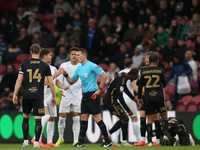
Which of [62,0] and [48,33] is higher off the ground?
[62,0]

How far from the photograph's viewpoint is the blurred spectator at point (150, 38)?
13554 mm

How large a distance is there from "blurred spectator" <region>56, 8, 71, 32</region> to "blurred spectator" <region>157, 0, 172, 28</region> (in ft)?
14.3

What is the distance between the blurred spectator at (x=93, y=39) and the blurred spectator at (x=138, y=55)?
177 cm

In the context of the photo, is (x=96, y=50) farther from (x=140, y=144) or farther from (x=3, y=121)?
(x=140, y=144)

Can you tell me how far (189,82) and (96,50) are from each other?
443 centimetres

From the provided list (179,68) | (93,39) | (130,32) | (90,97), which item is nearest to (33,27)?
(93,39)

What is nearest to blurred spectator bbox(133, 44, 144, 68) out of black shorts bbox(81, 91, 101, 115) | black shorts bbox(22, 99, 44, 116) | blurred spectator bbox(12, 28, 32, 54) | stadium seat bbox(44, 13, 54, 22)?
blurred spectator bbox(12, 28, 32, 54)

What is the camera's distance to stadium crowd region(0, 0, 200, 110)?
12711mm

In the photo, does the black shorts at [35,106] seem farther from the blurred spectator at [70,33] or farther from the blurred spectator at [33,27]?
the blurred spectator at [33,27]

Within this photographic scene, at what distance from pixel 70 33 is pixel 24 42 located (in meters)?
2.22

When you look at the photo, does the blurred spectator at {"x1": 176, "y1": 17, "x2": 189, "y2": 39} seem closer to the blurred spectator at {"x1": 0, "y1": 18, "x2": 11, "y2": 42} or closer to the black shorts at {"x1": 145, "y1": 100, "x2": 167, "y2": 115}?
the black shorts at {"x1": 145, "y1": 100, "x2": 167, "y2": 115}

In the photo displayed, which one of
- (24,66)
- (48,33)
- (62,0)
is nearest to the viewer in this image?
(24,66)

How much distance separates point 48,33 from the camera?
15492mm

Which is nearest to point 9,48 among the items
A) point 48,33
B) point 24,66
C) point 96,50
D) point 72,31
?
point 48,33
